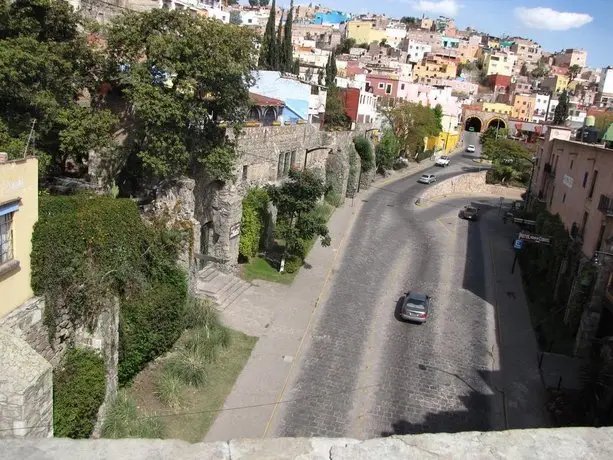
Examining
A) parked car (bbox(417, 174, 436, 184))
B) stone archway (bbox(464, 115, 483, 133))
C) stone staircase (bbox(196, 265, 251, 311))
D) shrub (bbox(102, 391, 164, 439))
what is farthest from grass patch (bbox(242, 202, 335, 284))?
stone archway (bbox(464, 115, 483, 133))

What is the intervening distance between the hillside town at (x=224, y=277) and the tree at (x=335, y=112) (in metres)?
11.8

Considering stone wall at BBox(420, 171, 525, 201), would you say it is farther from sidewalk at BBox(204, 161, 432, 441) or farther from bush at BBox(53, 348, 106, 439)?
bush at BBox(53, 348, 106, 439)

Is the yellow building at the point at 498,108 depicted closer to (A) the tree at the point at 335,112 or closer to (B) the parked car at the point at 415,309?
(A) the tree at the point at 335,112

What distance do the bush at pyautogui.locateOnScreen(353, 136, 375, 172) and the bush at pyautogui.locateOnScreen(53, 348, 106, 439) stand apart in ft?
125

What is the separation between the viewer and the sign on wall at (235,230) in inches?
1046

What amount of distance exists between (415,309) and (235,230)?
981 centimetres

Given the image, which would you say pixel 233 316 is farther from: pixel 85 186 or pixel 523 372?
pixel 523 372

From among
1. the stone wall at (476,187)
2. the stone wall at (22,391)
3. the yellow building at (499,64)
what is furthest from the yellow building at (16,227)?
the yellow building at (499,64)

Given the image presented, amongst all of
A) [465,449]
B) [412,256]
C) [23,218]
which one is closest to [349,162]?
[412,256]

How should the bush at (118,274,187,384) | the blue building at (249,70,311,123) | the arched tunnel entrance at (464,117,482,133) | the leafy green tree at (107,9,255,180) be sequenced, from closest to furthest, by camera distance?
the bush at (118,274,187,384) < the leafy green tree at (107,9,255,180) < the blue building at (249,70,311,123) < the arched tunnel entrance at (464,117,482,133)

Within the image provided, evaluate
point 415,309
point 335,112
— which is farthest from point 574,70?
point 415,309

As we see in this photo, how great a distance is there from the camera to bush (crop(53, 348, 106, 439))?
13094mm

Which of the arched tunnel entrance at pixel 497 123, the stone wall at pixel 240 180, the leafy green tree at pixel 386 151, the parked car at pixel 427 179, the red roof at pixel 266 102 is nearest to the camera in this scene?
the stone wall at pixel 240 180

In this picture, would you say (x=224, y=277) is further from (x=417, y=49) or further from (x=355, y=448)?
(x=417, y=49)
